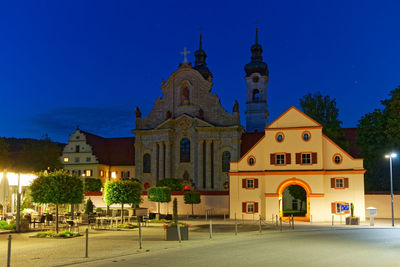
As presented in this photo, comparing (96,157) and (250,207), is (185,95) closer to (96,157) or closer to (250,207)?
(96,157)

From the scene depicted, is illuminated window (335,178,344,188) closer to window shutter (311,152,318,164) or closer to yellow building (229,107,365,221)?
yellow building (229,107,365,221)

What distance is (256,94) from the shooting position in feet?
284

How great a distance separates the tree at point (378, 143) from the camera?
4800 cm

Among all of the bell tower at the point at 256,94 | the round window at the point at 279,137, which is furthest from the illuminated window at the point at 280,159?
the bell tower at the point at 256,94

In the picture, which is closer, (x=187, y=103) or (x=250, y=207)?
(x=250, y=207)

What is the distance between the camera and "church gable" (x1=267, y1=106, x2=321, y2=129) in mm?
43625

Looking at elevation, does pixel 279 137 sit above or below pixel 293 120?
below

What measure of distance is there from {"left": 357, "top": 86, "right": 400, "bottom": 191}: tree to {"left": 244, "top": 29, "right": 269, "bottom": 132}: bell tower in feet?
110

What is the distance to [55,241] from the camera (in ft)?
77.8

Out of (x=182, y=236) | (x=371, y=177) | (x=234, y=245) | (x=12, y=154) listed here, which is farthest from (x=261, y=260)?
(x=12, y=154)

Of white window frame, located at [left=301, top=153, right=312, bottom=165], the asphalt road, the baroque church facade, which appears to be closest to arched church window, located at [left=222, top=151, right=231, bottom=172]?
the baroque church facade

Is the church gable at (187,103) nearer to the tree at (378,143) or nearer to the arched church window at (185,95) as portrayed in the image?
the arched church window at (185,95)

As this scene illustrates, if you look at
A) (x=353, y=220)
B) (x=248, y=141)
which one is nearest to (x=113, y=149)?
(x=248, y=141)

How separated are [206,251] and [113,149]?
2402 inches
